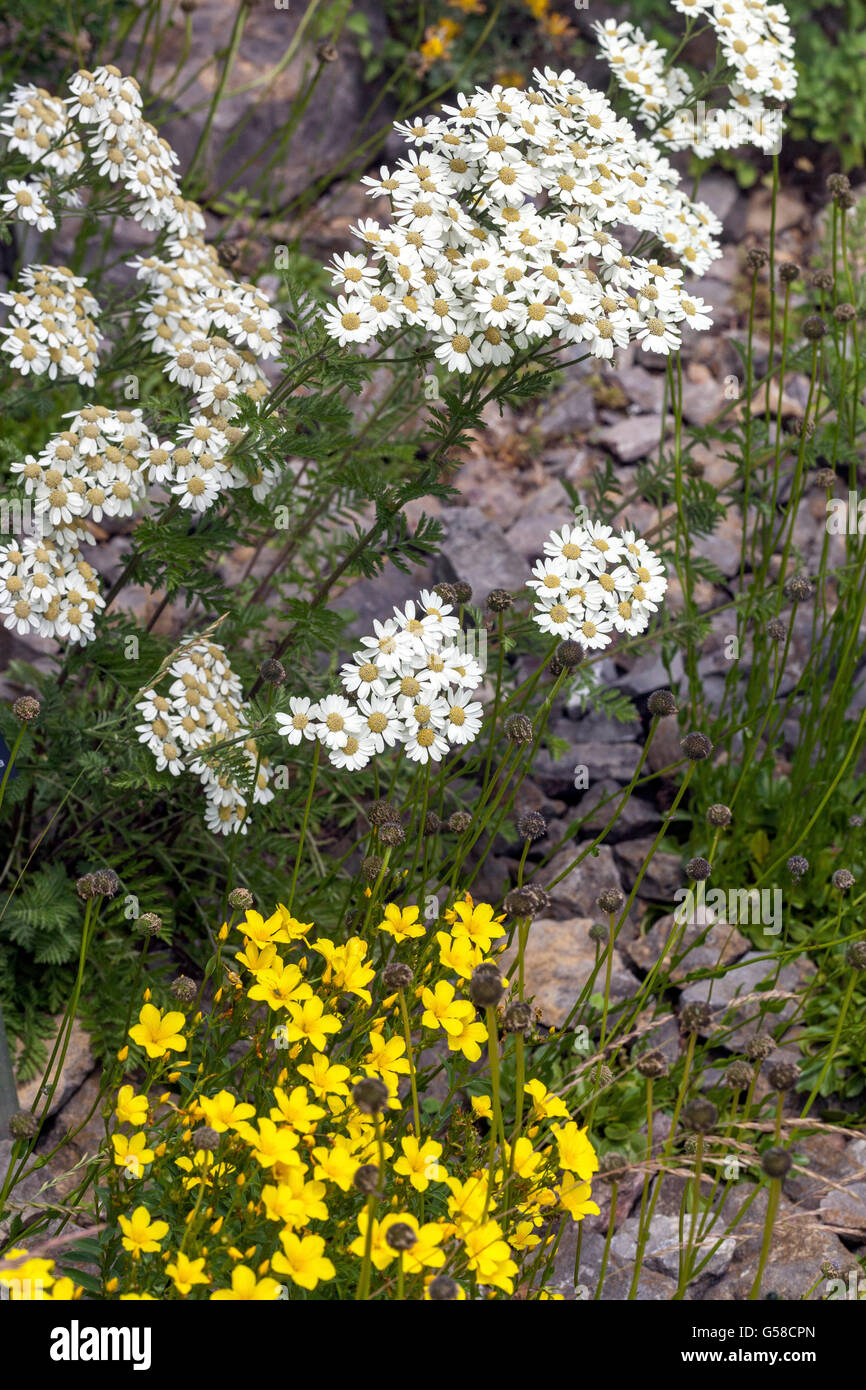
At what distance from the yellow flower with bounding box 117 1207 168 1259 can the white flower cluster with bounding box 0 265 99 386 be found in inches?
84.4

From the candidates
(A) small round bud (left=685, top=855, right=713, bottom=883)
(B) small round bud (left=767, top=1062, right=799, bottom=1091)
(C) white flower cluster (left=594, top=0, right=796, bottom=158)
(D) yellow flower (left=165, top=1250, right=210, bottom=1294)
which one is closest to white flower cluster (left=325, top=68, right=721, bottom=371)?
(C) white flower cluster (left=594, top=0, right=796, bottom=158)

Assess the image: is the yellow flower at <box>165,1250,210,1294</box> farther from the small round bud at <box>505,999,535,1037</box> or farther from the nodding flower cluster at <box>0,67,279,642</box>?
the nodding flower cluster at <box>0,67,279,642</box>

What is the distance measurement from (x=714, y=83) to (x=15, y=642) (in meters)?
2.84

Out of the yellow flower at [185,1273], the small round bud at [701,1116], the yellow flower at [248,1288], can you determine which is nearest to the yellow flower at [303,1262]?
Result: the yellow flower at [248,1288]

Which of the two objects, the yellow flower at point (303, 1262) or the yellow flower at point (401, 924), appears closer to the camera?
the yellow flower at point (303, 1262)

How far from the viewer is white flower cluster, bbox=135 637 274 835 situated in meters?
3.18

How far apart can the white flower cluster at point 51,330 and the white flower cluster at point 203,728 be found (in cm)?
84

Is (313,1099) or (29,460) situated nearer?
(313,1099)

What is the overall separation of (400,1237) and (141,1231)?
0.52 m

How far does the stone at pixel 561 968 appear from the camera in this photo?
3.87 meters

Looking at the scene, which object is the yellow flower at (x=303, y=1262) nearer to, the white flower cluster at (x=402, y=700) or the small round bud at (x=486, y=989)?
the small round bud at (x=486, y=989)
